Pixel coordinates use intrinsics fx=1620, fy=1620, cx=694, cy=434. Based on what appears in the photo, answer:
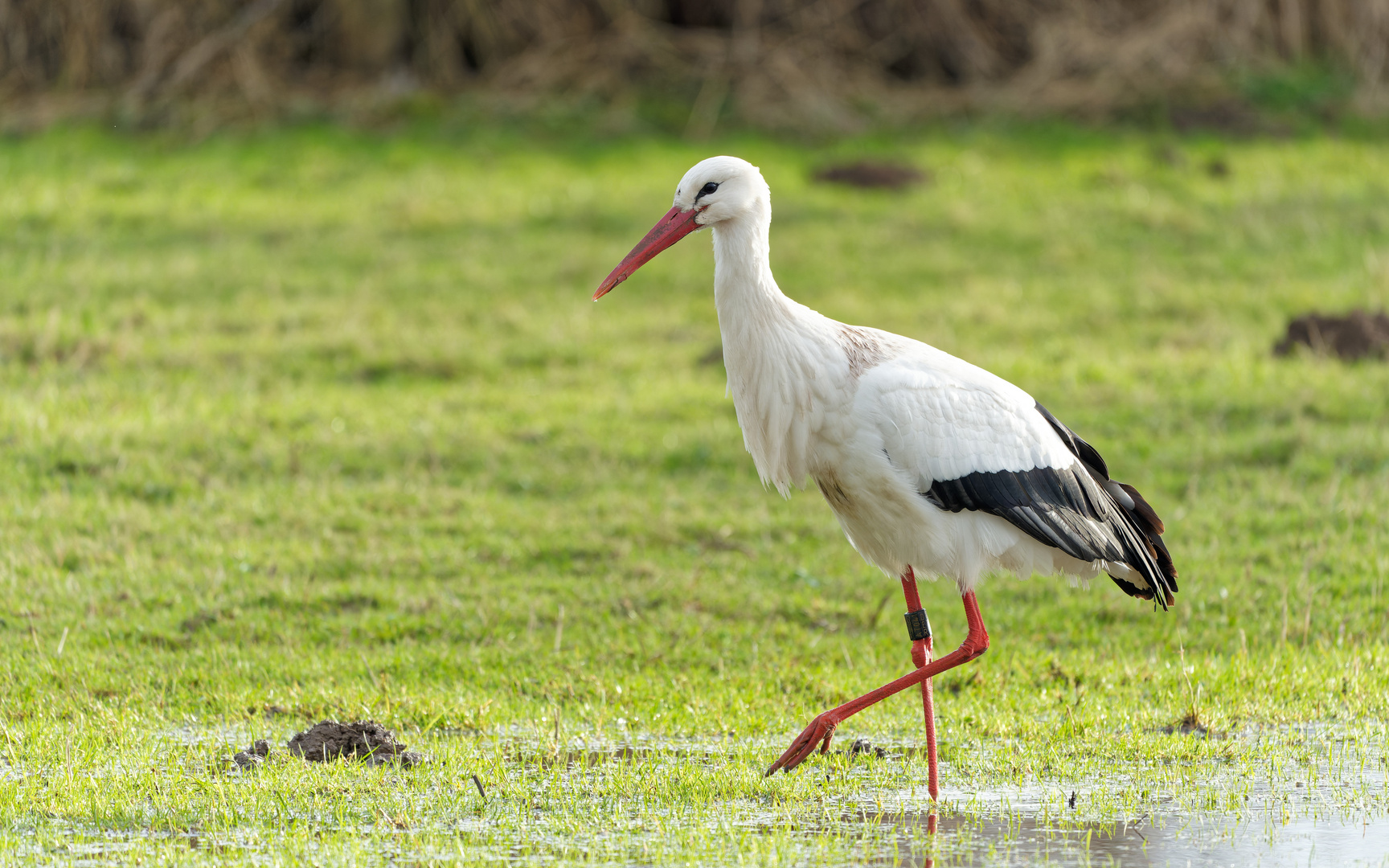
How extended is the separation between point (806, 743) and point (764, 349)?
1330mm

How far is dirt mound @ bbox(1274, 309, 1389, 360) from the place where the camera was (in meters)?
10.7

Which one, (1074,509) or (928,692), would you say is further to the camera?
(1074,509)

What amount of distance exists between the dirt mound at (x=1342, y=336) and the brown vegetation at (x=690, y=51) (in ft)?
19.6

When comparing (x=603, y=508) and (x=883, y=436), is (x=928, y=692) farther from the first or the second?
(x=603, y=508)

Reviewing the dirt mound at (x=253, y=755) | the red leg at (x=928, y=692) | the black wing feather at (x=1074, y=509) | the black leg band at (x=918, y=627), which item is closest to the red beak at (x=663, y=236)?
the black wing feather at (x=1074, y=509)

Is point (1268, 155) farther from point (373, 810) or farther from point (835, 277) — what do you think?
point (373, 810)

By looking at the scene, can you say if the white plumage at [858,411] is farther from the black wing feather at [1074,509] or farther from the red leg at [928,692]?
the red leg at [928,692]

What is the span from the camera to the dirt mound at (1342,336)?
1074cm

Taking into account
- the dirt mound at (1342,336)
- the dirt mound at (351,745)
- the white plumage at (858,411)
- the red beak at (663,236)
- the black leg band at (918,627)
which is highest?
the red beak at (663,236)

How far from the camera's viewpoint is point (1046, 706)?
20.4 feet

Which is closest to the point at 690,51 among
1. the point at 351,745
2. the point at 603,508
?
the point at 603,508

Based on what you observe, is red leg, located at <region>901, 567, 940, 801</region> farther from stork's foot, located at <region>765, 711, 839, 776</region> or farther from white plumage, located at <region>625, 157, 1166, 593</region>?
stork's foot, located at <region>765, 711, 839, 776</region>

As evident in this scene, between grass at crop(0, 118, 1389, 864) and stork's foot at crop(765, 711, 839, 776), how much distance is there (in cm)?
13

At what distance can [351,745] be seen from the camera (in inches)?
217
